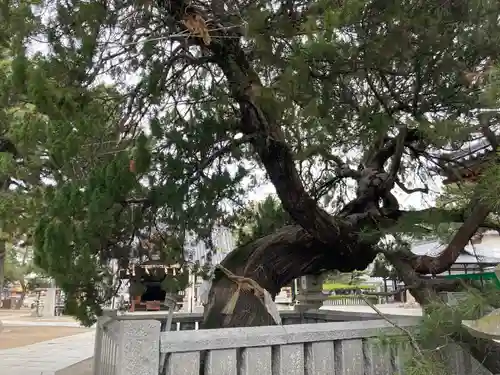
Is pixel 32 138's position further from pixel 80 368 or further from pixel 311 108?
pixel 80 368

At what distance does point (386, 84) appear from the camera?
3219mm

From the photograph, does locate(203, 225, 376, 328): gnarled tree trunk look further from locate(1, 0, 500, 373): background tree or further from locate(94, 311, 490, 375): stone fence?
locate(94, 311, 490, 375): stone fence

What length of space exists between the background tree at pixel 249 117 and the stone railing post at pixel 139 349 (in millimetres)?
513

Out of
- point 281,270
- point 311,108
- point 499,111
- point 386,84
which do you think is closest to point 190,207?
point 281,270

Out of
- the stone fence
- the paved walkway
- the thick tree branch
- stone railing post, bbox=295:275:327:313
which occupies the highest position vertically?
the thick tree branch

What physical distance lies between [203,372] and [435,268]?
198 centimetres

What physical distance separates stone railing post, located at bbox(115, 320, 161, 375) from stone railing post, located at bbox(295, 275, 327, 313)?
3142 mm

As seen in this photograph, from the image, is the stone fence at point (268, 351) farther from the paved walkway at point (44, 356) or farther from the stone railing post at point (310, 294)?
the paved walkway at point (44, 356)

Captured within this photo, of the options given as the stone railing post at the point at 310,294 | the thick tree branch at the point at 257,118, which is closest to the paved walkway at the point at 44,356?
the stone railing post at the point at 310,294

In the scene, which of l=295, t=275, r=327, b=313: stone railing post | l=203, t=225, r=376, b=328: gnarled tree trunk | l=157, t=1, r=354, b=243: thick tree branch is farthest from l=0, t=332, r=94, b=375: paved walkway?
l=157, t=1, r=354, b=243: thick tree branch

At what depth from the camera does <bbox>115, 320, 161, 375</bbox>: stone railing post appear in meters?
1.99

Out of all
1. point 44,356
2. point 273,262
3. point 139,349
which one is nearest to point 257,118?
point 273,262

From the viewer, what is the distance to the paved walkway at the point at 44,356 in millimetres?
6441

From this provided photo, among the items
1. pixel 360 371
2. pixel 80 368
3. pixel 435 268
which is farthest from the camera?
pixel 80 368
